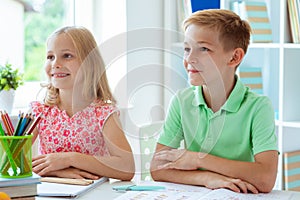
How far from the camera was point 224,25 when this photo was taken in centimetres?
194

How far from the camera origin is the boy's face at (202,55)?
6.20ft

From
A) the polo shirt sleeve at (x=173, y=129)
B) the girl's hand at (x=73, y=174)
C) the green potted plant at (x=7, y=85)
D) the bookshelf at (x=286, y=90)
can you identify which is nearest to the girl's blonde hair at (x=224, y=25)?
the polo shirt sleeve at (x=173, y=129)

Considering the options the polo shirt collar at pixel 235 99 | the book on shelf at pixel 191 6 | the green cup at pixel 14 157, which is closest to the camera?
the green cup at pixel 14 157

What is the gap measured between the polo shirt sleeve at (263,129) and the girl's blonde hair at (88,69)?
501 mm

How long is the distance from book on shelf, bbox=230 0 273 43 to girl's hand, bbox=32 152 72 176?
1.56m

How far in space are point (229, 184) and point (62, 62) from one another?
68 centimetres

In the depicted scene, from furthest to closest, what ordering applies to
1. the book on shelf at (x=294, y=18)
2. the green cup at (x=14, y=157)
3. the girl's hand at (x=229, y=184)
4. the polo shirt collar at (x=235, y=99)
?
the book on shelf at (x=294, y=18)
the polo shirt collar at (x=235, y=99)
the girl's hand at (x=229, y=184)
the green cup at (x=14, y=157)

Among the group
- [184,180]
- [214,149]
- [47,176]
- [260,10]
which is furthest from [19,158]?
[260,10]

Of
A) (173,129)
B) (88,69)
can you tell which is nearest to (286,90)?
(173,129)

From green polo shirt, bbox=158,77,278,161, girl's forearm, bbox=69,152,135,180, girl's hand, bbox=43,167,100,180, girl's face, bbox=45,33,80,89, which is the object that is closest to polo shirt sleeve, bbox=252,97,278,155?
green polo shirt, bbox=158,77,278,161

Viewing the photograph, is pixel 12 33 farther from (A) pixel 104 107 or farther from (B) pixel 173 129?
(B) pixel 173 129

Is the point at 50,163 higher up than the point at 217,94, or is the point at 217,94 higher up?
the point at 217,94

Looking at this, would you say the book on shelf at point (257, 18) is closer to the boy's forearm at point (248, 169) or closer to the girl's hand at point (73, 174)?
the boy's forearm at point (248, 169)

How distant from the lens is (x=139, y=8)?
10.6ft
